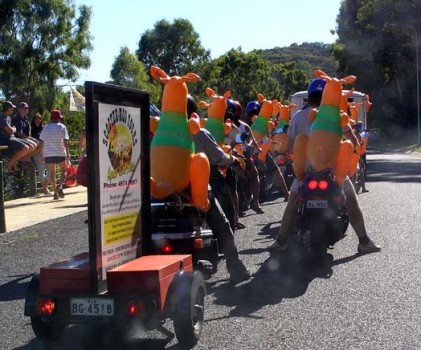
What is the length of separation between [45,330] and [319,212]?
3.64 m

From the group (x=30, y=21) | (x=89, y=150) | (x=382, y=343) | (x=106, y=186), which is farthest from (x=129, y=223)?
(x=30, y=21)

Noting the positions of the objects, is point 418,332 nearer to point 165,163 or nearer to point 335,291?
point 335,291

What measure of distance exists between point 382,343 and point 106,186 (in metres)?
2.22

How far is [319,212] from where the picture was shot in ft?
27.3

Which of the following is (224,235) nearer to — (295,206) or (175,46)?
(295,206)

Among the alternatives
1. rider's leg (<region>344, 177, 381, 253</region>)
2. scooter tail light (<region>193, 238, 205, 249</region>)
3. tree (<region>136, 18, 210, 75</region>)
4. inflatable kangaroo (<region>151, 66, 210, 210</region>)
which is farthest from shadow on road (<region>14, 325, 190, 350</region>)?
tree (<region>136, 18, 210, 75</region>)

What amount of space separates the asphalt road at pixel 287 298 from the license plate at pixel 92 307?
0.60m

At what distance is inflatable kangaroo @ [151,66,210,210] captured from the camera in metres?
7.26

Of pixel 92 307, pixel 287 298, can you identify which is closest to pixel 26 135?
pixel 287 298

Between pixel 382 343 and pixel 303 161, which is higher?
pixel 303 161

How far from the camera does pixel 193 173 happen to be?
7.27m

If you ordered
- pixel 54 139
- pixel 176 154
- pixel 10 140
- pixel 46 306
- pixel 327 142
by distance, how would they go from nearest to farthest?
1. pixel 46 306
2. pixel 176 154
3. pixel 327 142
4. pixel 10 140
5. pixel 54 139

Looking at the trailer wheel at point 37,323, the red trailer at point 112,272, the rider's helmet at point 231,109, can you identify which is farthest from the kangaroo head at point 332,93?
the trailer wheel at point 37,323

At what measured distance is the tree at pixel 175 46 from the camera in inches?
2564
